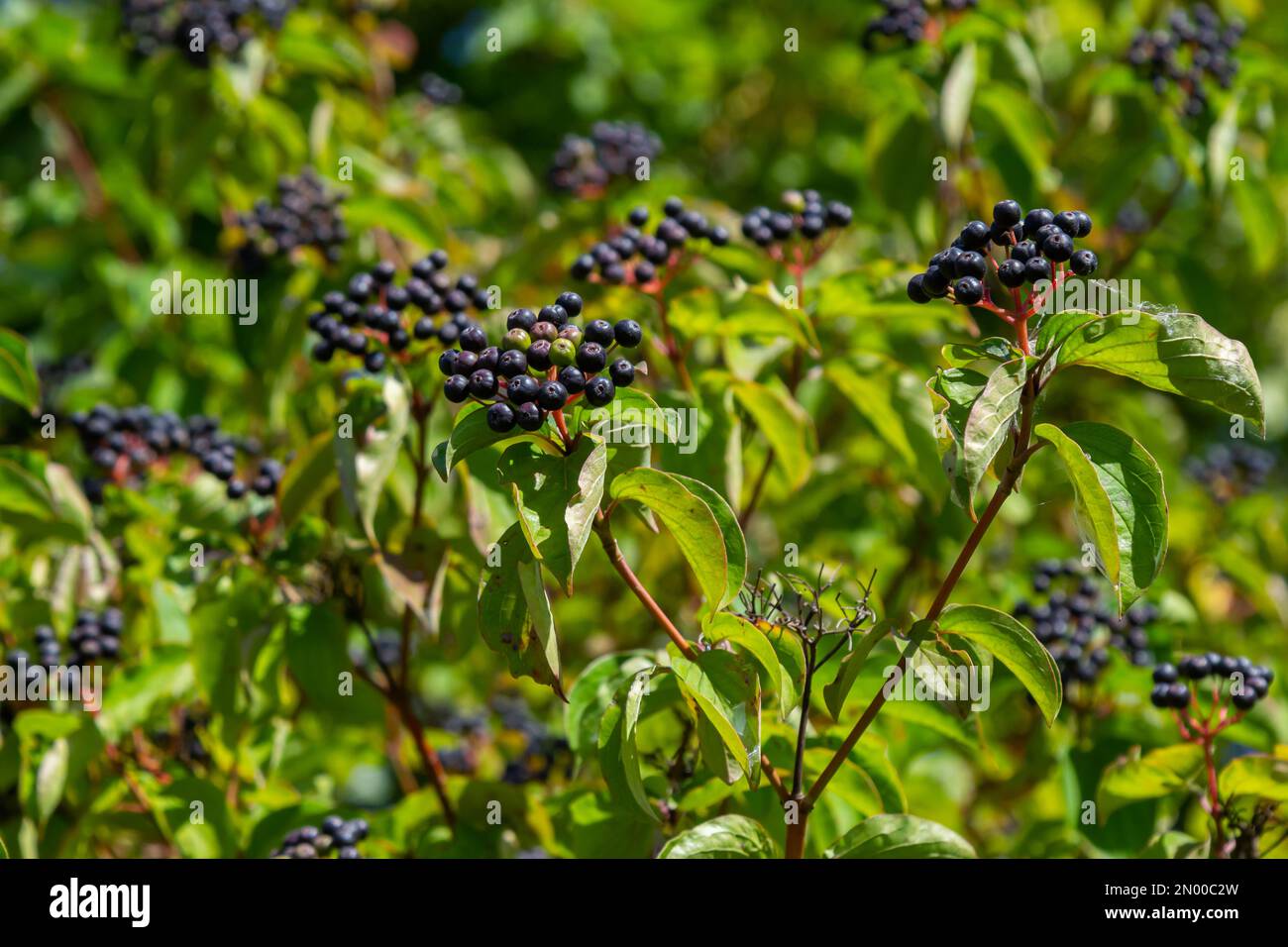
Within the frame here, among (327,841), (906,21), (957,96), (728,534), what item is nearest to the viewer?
(728,534)

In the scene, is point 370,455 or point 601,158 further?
point 601,158

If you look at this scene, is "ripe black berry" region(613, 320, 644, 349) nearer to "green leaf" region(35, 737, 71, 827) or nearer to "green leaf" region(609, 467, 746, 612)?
"green leaf" region(609, 467, 746, 612)

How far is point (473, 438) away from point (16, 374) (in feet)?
5.29

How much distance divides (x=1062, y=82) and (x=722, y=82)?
2257 millimetres

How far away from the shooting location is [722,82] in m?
7.98

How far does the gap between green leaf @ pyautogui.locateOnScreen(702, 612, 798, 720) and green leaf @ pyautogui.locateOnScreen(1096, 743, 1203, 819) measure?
3.87 feet

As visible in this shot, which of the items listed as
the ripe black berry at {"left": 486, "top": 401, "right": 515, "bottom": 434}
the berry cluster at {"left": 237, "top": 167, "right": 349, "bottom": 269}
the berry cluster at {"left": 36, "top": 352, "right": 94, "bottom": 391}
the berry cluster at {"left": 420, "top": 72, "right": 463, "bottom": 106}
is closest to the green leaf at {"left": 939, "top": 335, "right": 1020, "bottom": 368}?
the ripe black berry at {"left": 486, "top": 401, "right": 515, "bottom": 434}

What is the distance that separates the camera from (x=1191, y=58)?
182 inches

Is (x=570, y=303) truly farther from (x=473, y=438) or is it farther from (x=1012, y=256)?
(x=1012, y=256)

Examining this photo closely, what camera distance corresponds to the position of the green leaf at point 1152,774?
313cm

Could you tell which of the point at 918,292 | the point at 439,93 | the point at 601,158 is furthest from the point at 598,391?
the point at 439,93

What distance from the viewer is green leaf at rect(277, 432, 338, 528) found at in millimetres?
3346

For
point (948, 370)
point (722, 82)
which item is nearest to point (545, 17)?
point (722, 82)
